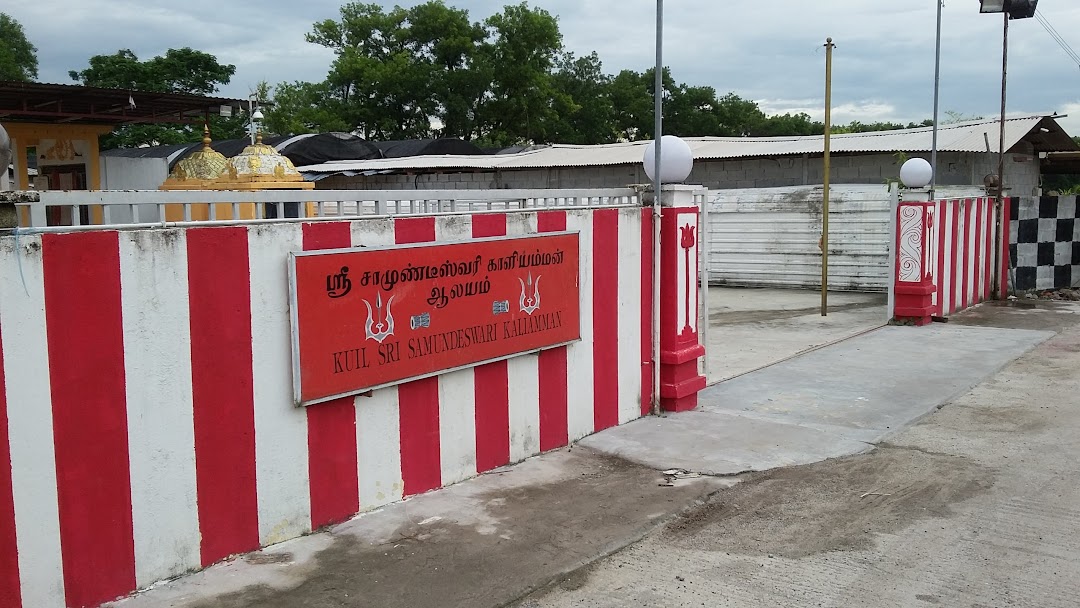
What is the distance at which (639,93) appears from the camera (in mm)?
53656

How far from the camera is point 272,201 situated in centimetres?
436

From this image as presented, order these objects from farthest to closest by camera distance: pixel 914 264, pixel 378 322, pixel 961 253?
1. pixel 961 253
2. pixel 914 264
3. pixel 378 322

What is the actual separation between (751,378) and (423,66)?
38.0 m

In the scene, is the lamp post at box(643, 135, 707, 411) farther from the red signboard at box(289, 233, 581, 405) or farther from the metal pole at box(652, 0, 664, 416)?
the red signboard at box(289, 233, 581, 405)

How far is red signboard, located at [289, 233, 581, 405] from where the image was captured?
4.49 m

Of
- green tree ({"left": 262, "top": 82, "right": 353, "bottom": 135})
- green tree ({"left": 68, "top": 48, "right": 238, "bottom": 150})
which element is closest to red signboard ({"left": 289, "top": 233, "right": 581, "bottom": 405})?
green tree ({"left": 68, "top": 48, "right": 238, "bottom": 150})

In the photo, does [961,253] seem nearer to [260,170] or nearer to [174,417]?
[260,170]

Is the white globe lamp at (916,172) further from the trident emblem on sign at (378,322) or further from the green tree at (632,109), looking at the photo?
the green tree at (632,109)

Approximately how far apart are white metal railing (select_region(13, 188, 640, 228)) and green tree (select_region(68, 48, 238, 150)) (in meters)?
30.1

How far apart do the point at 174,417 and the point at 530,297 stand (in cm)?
246

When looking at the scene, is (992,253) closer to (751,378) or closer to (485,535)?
(751,378)

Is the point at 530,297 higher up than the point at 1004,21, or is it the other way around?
the point at 1004,21

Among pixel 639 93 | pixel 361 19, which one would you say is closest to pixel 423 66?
pixel 361 19

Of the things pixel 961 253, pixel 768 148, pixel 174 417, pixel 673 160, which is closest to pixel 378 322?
pixel 174 417
